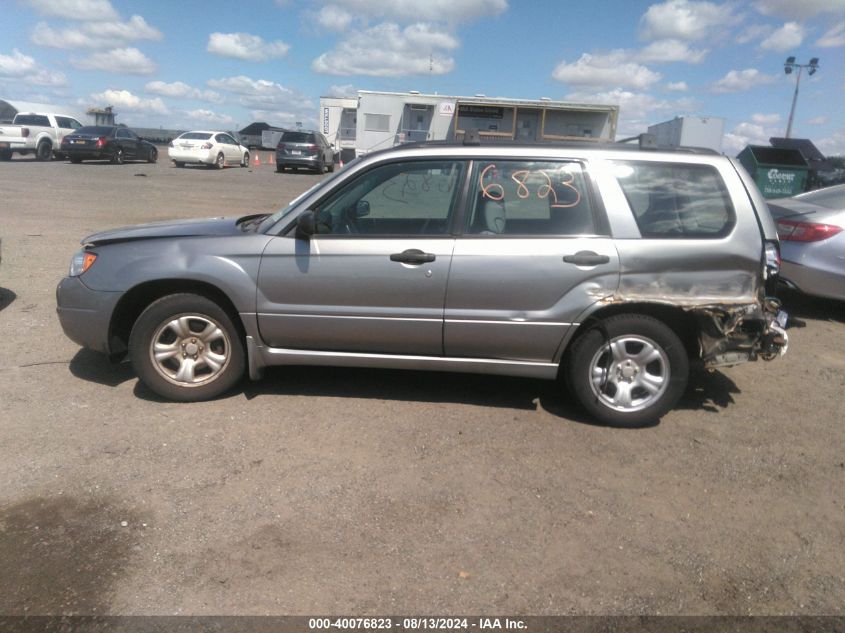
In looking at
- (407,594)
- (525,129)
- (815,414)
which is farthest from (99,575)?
(525,129)

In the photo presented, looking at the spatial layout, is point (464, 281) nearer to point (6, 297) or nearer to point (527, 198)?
point (527, 198)

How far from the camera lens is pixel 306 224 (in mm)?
4086

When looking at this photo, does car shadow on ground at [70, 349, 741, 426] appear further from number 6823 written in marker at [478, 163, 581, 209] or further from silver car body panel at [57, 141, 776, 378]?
number 6823 written in marker at [478, 163, 581, 209]

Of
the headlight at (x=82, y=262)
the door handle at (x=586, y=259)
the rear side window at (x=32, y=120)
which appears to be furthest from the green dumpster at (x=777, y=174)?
the rear side window at (x=32, y=120)

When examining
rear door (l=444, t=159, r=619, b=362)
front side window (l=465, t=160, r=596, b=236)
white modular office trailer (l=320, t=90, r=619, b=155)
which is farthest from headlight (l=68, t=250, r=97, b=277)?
white modular office trailer (l=320, t=90, r=619, b=155)

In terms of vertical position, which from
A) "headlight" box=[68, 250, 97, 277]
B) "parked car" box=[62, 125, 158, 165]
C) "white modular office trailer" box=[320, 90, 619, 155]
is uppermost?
"white modular office trailer" box=[320, 90, 619, 155]

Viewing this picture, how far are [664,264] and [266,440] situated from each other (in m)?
2.67

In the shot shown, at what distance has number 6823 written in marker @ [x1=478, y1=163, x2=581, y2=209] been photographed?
417 centimetres

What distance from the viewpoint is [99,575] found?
2725 mm

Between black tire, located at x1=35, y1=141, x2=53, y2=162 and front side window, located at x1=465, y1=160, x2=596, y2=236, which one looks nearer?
front side window, located at x1=465, y1=160, x2=596, y2=236

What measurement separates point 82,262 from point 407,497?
2.79m

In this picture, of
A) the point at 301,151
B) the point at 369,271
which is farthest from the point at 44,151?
the point at 369,271

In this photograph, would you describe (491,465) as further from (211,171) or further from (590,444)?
(211,171)

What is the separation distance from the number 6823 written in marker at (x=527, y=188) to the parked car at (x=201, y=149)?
2540cm
